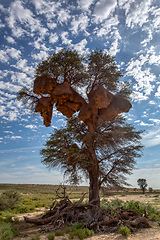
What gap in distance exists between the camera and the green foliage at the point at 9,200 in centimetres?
1650

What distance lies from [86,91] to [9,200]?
13757 mm

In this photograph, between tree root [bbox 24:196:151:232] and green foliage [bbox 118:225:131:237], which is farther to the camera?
tree root [bbox 24:196:151:232]

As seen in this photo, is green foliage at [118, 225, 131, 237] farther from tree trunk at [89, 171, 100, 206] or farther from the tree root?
tree trunk at [89, 171, 100, 206]

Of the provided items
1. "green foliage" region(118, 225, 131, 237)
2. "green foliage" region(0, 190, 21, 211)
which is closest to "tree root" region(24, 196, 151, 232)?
"green foliage" region(118, 225, 131, 237)

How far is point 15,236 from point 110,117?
29.5 ft

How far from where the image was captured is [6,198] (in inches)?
695

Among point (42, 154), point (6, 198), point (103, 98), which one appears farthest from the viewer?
point (6, 198)

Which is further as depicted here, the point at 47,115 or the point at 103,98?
the point at 47,115

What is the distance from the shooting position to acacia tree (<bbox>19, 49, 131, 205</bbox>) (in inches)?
470

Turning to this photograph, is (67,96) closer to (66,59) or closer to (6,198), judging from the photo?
(66,59)

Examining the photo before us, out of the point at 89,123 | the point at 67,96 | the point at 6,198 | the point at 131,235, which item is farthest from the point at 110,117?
the point at 6,198

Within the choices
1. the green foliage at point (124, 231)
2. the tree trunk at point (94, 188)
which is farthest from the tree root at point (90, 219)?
the tree trunk at point (94, 188)

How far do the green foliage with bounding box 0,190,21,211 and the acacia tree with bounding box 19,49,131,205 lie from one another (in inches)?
393

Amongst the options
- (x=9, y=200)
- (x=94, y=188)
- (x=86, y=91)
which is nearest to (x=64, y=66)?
(x=86, y=91)
